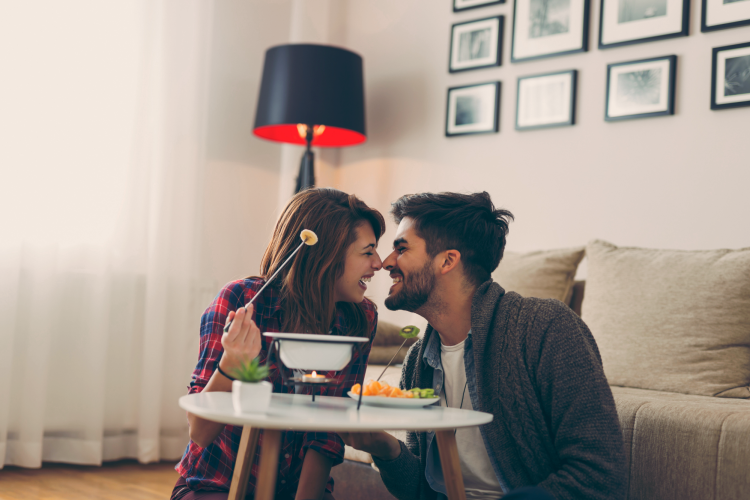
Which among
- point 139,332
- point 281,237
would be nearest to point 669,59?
point 281,237

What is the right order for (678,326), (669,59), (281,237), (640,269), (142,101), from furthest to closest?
(142,101) → (669,59) → (640,269) → (678,326) → (281,237)

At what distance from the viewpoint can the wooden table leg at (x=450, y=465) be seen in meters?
1.09

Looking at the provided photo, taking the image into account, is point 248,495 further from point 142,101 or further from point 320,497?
point 142,101

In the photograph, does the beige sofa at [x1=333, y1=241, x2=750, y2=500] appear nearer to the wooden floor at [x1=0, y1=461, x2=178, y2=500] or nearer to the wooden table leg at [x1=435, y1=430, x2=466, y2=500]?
the wooden table leg at [x1=435, y1=430, x2=466, y2=500]

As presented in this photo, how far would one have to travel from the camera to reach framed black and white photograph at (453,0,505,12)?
3.03 meters

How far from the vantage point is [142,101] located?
9.45ft

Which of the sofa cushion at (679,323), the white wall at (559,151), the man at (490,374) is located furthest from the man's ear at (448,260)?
the white wall at (559,151)

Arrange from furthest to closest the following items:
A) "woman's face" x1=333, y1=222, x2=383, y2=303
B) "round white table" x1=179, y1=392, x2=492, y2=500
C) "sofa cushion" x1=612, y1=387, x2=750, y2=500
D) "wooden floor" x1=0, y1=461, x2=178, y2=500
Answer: "wooden floor" x1=0, y1=461, x2=178, y2=500 < "woman's face" x1=333, y1=222, x2=383, y2=303 < "sofa cushion" x1=612, y1=387, x2=750, y2=500 < "round white table" x1=179, y1=392, x2=492, y2=500

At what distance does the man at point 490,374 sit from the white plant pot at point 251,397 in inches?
10.2

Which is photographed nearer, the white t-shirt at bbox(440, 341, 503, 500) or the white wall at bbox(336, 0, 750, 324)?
the white t-shirt at bbox(440, 341, 503, 500)

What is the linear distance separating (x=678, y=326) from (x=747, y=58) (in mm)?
1064

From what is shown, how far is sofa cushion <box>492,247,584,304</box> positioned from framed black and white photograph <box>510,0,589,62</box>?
3.04ft

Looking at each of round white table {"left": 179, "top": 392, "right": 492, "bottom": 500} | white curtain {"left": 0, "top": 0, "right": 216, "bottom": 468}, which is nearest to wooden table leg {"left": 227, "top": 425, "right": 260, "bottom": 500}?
round white table {"left": 179, "top": 392, "right": 492, "bottom": 500}

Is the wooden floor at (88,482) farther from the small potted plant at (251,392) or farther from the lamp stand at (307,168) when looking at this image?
the small potted plant at (251,392)
